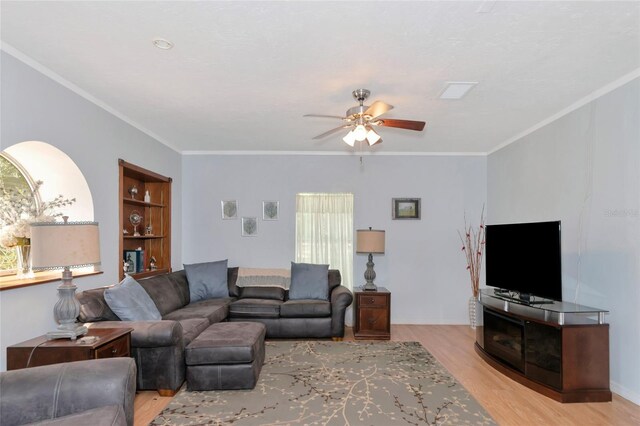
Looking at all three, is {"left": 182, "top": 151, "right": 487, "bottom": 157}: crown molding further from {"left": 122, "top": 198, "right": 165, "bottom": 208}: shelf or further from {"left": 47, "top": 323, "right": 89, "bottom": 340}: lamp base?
{"left": 47, "top": 323, "right": 89, "bottom": 340}: lamp base

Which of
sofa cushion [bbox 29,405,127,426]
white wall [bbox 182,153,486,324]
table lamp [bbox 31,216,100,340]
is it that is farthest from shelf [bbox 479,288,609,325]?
table lamp [bbox 31,216,100,340]

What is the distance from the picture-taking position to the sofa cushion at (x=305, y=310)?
4758 millimetres

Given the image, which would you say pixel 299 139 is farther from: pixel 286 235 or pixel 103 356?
pixel 103 356

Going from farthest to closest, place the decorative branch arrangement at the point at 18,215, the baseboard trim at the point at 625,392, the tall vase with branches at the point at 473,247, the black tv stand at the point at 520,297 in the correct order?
the tall vase with branches at the point at 473,247 < the black tv stand at the point at 520,297 < the baseboard trim at the point at 625,392 < the decorative branch arrangement at the point at 18,215

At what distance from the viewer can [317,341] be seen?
4754mm

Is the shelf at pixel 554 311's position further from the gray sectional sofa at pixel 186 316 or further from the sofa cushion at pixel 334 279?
the sofa cushion at pixel 334 279

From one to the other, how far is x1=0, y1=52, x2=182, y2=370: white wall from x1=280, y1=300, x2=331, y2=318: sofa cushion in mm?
2022

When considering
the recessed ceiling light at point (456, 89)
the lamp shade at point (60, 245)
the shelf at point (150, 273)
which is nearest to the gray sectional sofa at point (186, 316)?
the shelf at point (150, 273)

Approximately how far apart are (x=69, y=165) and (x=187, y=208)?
8.63 feet

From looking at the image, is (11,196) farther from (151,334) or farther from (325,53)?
(325,53)

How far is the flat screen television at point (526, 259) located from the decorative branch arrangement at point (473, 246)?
1.45m

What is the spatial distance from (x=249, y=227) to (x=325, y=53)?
3.70 m

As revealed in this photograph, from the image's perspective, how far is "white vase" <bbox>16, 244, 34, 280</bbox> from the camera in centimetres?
296

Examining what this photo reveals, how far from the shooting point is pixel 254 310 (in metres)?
4.78
